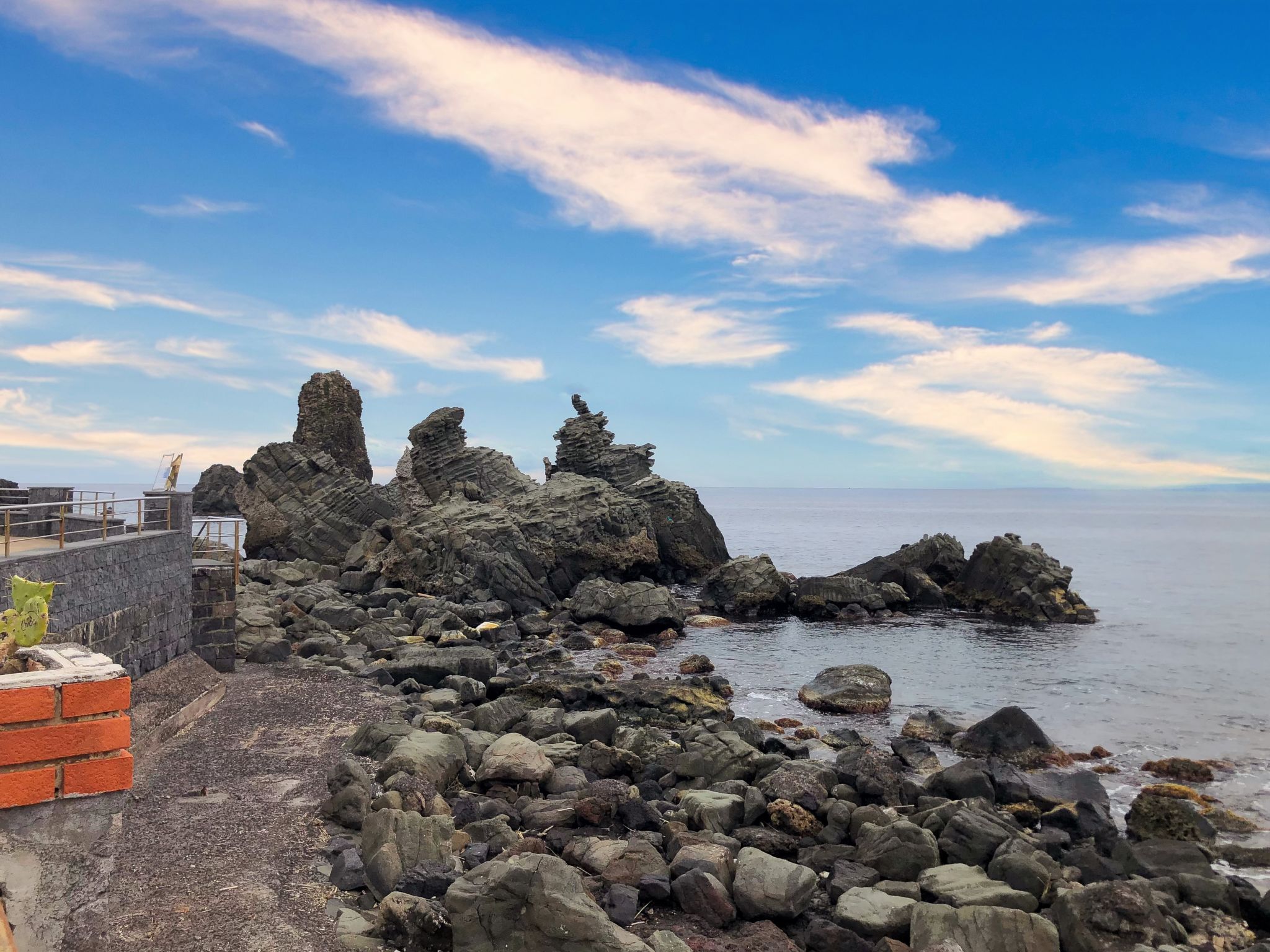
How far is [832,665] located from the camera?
107ft

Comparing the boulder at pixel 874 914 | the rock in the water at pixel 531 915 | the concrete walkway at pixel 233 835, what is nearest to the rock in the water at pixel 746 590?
the concrete walkway at pixel 233 835

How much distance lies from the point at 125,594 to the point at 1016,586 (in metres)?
41.1

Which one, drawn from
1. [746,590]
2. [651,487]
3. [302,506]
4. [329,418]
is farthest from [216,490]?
[746,590]

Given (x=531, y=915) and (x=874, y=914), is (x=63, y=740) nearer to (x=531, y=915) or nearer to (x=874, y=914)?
(x=531, y=915)

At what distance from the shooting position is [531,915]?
352 inches

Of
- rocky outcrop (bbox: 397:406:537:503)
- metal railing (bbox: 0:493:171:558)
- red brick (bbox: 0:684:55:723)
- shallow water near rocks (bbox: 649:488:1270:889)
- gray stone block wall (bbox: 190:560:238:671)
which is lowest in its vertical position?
shallow water near rocks (bbox: 649:488:1270:889)

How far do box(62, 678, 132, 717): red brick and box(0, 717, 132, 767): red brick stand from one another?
0.08 meters

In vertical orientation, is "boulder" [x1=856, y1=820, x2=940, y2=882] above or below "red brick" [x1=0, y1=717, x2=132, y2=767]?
below

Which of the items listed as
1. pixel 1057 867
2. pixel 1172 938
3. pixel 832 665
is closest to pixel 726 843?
pixel 1057 867

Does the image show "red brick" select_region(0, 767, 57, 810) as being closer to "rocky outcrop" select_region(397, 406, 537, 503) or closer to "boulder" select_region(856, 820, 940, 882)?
"boulder" select_region(856, 820, 940, 882)

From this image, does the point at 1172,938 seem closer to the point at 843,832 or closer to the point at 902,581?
the point at 843,832

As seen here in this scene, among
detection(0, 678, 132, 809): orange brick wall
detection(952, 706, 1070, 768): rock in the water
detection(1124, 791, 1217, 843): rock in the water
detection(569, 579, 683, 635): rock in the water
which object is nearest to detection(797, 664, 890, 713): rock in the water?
detection(952, 706, 1070, 768): rock in the water

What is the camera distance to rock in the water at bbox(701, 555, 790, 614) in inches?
1774

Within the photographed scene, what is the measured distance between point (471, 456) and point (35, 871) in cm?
5321
